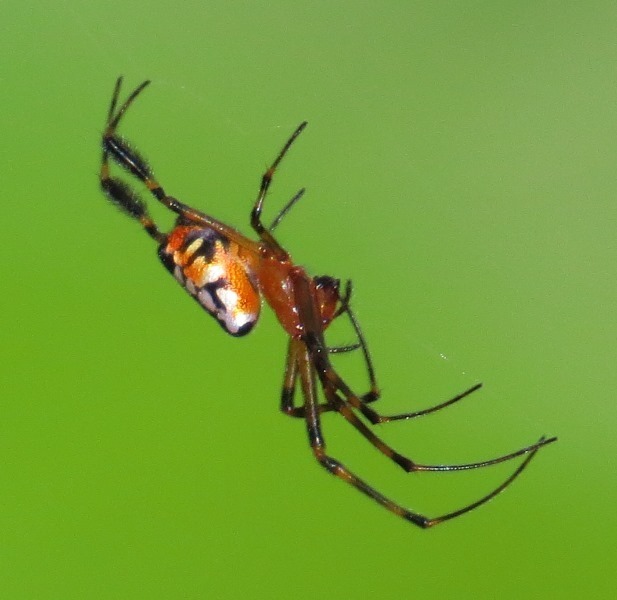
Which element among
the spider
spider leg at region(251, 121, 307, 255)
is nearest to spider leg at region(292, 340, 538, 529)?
the spider

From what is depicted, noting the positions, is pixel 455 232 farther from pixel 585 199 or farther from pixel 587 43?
pixel 587 43

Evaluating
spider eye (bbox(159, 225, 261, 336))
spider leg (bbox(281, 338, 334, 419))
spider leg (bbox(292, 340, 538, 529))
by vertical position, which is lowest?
spider leg (bbox(292, 340, 538, 529))

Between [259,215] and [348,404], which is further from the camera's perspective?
[348,404]

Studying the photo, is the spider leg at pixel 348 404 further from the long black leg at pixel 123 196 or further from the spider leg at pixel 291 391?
the long black leg at pixel 123 196

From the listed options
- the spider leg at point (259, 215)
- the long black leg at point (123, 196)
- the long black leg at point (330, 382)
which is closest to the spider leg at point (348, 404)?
the long black leg at point (330, 382)

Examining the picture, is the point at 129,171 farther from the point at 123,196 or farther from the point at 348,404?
the point at 348,404

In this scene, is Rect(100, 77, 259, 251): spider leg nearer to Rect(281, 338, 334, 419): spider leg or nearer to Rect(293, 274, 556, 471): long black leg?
Rect(293, 274, 556, 471): long black leg

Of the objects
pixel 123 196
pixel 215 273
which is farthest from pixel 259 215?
pixel 123 196

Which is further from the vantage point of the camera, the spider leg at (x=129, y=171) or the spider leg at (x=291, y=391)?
the spider leg at (x=291, y=391)
